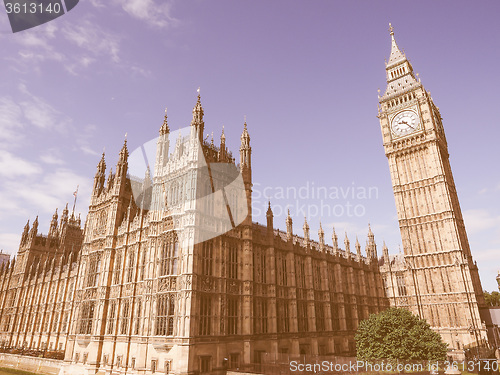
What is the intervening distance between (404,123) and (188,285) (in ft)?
218

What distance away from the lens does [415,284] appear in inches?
2589

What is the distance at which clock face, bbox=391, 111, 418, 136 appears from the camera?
75.0m

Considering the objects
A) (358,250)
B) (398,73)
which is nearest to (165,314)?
(358,250)

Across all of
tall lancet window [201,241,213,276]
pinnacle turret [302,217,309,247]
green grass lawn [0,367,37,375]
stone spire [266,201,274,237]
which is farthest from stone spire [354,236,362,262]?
green grass lawn [0,367,37,375]

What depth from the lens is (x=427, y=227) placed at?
223 feet

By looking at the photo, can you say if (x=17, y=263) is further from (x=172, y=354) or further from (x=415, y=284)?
(x=415, y=284)

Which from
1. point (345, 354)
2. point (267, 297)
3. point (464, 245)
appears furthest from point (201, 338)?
point (464, 245)

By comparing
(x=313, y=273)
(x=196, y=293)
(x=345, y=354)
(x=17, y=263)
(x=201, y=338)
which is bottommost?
(x=345, y=354)

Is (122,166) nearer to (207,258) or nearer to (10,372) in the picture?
(207,258)

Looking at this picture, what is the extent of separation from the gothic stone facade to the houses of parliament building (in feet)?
0.53

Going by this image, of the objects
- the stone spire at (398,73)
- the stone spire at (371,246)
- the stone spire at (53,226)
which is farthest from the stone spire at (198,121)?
the stone spire at (53,226)

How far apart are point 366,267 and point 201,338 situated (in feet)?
149

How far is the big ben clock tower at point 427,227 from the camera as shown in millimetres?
60031

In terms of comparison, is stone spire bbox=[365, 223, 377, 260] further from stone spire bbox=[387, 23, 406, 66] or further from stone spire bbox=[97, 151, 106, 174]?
stone spire bbox=[97, 151, 106, 174]
